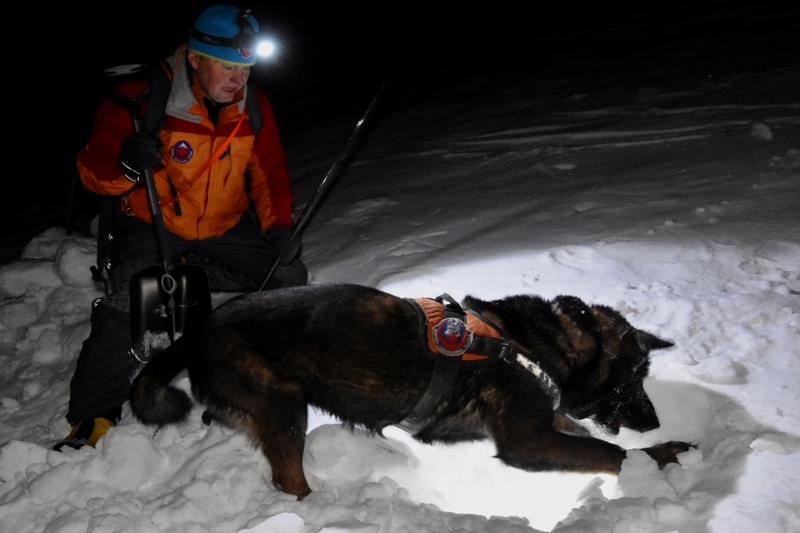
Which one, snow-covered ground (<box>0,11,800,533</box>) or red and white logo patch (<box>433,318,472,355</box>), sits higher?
red and white logo patch (<box>433,318,472,355</box>)

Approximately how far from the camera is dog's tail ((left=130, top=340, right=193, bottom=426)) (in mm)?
2693

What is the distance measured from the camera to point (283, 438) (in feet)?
8.52

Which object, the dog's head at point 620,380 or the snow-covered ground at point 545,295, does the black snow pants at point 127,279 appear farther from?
the dog's head at point 620,380

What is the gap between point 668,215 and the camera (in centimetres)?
417

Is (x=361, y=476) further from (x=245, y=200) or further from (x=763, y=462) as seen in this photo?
(x=245, y=200)

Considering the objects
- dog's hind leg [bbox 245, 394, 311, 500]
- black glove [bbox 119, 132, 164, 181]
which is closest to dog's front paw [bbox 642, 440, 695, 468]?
dog's hind leg [bbox 245, 394, 311, 500]

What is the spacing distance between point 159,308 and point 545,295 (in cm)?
208

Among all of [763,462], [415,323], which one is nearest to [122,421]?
[415,323]

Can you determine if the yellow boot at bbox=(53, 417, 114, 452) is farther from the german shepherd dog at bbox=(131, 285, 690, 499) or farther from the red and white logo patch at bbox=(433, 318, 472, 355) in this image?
the red and white logo patch at bbox=(433, 318, 472, 355)

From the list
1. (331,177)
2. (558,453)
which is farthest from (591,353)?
(331,177)

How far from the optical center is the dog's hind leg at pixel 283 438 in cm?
257

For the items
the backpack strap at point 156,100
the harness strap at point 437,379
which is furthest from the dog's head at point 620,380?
the backpack strap at point 156,100

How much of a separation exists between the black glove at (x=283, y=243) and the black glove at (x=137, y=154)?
0.89m

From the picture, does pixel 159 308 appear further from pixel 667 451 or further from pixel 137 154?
pixel 667 451
